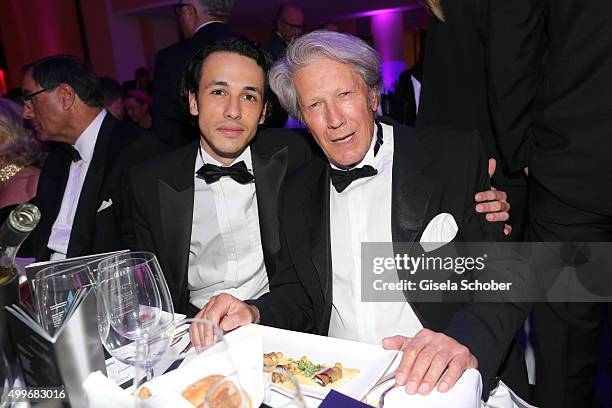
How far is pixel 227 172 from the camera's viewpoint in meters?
2.38

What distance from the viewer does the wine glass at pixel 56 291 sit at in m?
1.33

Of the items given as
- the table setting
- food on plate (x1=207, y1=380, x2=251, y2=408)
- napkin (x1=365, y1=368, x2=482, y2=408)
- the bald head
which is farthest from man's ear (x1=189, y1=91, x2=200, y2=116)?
the bald head

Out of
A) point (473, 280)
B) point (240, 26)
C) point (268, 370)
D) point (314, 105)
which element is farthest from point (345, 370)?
point (240, 26)

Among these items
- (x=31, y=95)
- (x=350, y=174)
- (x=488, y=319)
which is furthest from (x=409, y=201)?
(x=31, y=95)

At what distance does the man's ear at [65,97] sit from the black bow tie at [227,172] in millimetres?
1331

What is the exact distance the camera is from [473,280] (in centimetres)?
191

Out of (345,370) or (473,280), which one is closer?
(345,370)

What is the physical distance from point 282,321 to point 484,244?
766 mm

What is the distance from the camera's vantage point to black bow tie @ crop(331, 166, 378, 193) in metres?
1.95

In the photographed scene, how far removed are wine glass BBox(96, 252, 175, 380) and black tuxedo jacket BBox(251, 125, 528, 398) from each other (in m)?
0.59

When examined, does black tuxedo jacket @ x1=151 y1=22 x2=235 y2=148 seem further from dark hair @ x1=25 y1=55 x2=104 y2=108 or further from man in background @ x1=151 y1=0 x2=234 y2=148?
dark hair @ x1=25 y1=55 x2=104 y2=108

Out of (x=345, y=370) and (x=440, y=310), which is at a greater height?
(x=345, y=370)

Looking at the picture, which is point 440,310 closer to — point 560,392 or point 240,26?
point 560,392

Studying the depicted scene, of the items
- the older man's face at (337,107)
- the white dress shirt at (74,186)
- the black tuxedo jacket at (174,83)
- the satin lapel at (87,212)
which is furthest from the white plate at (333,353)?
the black tuxedo jacket at (174,83)
